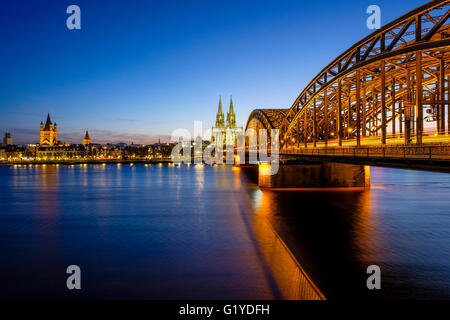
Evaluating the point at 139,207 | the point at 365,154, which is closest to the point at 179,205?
the point at 139,207

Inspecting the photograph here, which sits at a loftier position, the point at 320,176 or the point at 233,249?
the point at 320,176

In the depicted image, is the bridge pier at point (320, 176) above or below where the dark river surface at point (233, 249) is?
above

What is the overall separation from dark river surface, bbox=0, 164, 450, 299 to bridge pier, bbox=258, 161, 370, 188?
4.81 m

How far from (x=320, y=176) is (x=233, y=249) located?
2551 centimetres

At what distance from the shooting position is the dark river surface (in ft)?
43.2

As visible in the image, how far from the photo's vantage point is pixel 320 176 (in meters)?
41.8

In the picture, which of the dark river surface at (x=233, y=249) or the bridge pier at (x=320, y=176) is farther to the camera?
the bridge pier at (x=320, y=176)

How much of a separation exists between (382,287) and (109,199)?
36.6 m

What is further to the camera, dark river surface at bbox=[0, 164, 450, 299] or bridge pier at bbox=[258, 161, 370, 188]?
bridge pier at bbox=[258, 161, 370, 188]

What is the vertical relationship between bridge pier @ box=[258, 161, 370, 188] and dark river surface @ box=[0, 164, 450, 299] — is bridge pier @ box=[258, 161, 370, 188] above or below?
above

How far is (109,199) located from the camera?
140ft

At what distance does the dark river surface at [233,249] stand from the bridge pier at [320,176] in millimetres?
4815

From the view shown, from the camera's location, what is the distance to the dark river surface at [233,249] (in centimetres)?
1318

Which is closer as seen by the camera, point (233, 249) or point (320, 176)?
point (233, 249)
